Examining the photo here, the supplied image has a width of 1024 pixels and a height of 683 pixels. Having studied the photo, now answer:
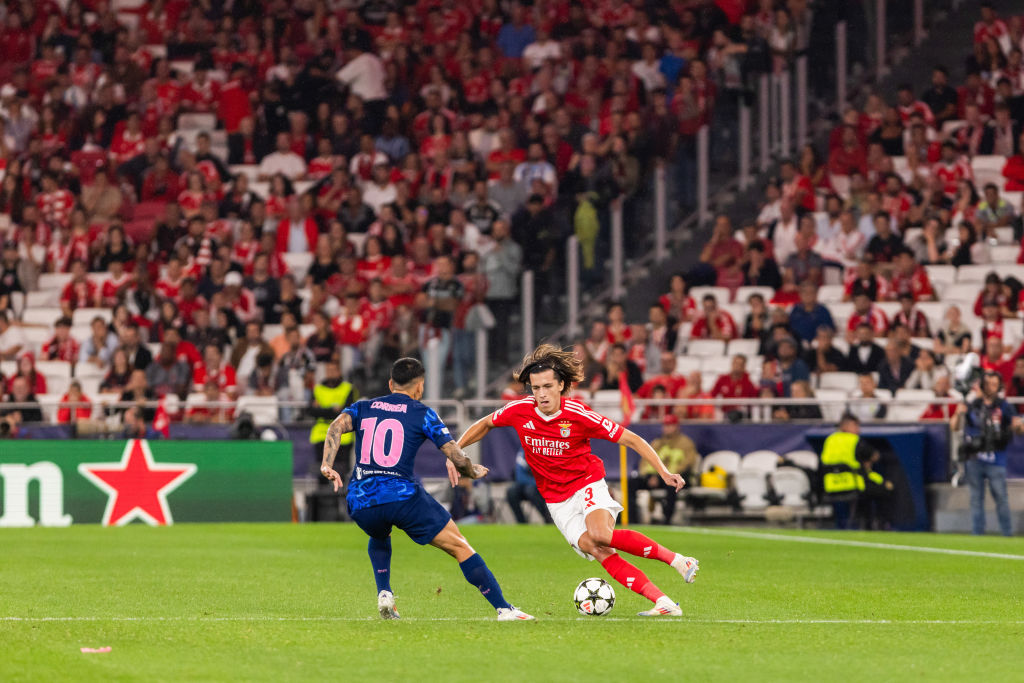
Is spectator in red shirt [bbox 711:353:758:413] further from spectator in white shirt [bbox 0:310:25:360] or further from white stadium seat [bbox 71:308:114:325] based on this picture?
spectator in white shirt [bbox 0:310:25:360]

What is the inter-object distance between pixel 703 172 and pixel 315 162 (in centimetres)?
711

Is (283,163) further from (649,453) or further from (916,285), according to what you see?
(649,453)

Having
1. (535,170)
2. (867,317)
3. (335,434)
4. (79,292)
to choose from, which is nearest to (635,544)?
(335,434)

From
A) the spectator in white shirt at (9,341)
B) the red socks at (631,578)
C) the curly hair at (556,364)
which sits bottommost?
the red socks at (631,578)

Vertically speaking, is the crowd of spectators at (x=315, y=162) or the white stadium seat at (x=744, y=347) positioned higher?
the crowd of spectators at (x=315, y=162)

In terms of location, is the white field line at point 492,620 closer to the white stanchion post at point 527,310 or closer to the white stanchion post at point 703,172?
the white stanchion post at point 527,310

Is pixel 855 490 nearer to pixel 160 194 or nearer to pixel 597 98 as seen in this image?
pixel 597 98

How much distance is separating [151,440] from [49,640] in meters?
13.3

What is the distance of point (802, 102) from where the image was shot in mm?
26875

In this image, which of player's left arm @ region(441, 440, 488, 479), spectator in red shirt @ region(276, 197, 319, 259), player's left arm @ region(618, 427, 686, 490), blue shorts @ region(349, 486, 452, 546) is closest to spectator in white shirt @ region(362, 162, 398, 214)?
spectator in red shirt @ region(276, 197, 319, 259)

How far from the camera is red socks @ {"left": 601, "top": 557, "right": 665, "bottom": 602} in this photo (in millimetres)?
10031

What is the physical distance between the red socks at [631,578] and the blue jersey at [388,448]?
1291mm

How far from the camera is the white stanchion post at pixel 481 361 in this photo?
23.6m

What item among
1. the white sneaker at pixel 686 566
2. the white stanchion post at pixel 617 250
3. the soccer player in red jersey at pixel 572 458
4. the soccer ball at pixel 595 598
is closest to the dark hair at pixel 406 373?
the soccer player in red jersey at pixel 572 458
